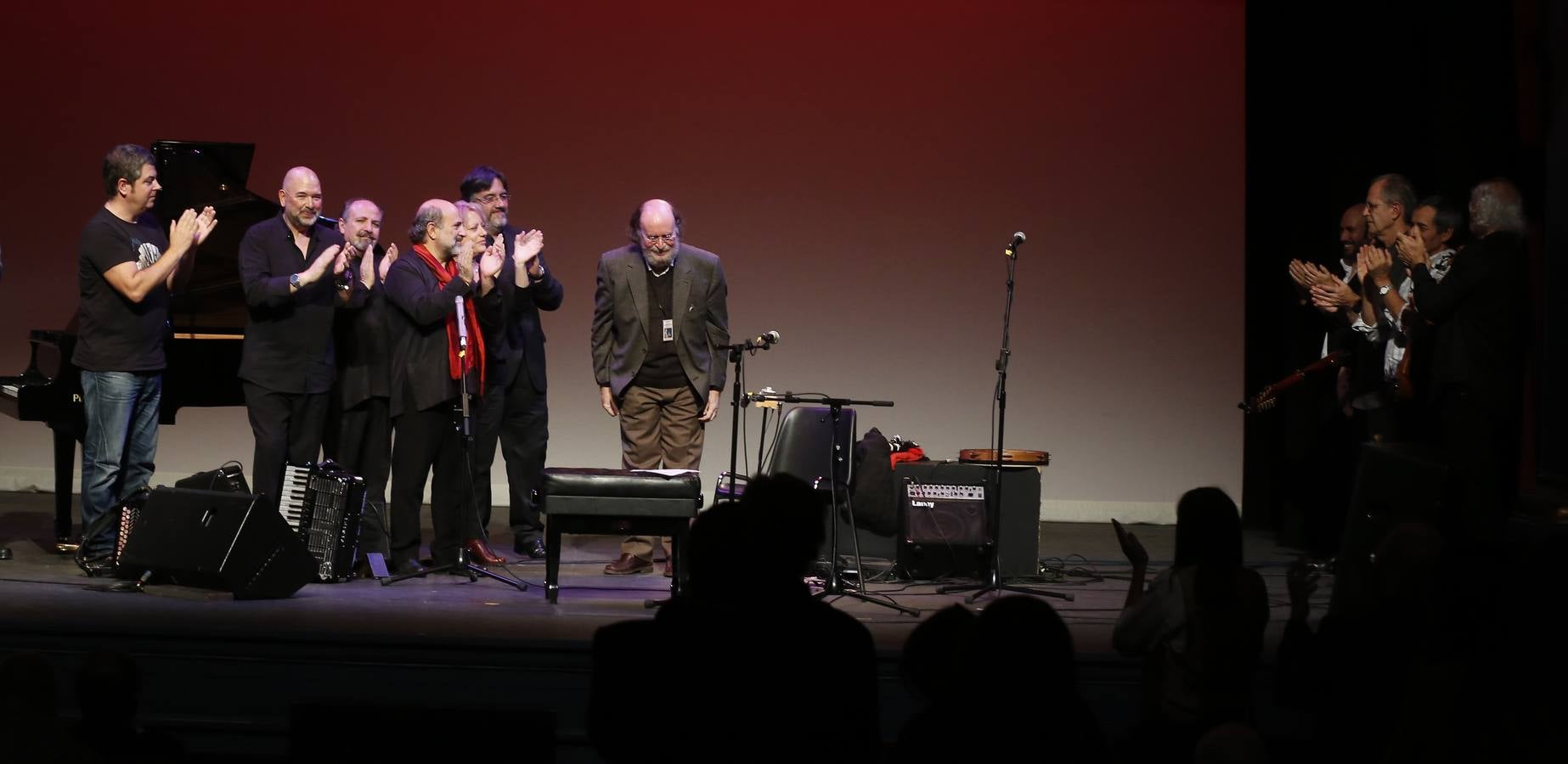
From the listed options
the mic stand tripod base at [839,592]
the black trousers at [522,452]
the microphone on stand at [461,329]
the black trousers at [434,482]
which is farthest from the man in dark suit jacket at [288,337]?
the mic stand tripod base at [839,592]

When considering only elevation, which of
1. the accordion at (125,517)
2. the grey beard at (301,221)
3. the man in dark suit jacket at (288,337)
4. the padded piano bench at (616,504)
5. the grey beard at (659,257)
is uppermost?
the grey beard at (301,221)

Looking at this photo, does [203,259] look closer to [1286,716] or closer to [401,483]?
[401,483]

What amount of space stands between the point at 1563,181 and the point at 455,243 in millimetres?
4375

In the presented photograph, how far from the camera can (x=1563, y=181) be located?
213 inches

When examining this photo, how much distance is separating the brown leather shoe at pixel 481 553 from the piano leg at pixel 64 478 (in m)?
1.71

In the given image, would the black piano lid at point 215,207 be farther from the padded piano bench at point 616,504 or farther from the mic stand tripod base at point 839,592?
the mic stand tripod base at point 839,592

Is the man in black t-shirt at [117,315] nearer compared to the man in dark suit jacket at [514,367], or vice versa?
the man in black t-shirt at [117,315]

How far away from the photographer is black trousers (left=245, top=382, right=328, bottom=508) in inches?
240

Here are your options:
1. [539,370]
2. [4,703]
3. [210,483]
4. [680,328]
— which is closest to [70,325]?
[210,483]

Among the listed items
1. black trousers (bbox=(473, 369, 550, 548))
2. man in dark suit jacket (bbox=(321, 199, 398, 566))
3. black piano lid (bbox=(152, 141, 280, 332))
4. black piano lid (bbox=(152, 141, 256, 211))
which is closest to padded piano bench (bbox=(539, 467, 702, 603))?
man in dark suit jacket (bbox=(321, 199, 398, 566))

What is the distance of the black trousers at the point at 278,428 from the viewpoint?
6.10 meters

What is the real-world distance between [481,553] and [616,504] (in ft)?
3.88

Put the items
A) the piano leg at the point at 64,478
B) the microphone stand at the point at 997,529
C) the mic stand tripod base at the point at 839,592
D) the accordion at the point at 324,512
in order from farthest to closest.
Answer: the piano leg at the point at 64,478 → the accordion at the point at 324,512 → the microphone stand at the point at 997,529 → the mic stand tripod base at the point at 839,592

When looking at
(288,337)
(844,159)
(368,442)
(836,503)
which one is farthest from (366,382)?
(844,159)
